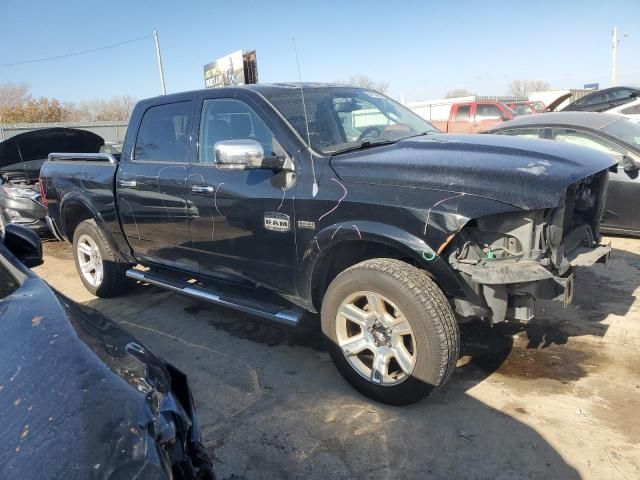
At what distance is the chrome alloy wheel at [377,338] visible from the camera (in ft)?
10.0

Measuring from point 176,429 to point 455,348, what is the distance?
1.76 metres

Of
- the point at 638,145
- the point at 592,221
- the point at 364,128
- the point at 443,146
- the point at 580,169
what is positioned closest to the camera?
the point at 580,169

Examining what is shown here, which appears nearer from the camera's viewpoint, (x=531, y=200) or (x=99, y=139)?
(x=531, y=200)

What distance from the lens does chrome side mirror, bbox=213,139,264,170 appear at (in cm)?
324

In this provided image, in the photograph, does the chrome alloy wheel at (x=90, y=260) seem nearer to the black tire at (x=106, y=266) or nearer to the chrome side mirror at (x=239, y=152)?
the black tire at (x=106, y=266)

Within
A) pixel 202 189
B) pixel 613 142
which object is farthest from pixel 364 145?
pixel 613 142

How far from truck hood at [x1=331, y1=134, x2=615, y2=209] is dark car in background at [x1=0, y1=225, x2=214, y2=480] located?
1.69 meters

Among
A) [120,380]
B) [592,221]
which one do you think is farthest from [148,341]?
[592,221]

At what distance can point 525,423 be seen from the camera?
2.93 metres

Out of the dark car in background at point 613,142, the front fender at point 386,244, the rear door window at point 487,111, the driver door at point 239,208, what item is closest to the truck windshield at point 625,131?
the dark car in background at point 613,142

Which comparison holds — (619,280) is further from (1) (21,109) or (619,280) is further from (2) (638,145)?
(1) (21,109)

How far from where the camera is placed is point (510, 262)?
2783 mm

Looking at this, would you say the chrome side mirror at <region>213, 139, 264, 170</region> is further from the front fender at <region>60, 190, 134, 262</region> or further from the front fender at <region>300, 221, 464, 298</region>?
the front fender at <region>60, 190, 134, 262</region>

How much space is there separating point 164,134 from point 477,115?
42.4 ft
